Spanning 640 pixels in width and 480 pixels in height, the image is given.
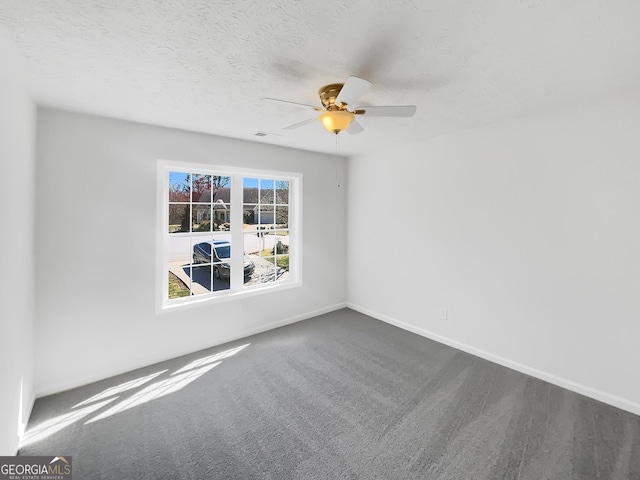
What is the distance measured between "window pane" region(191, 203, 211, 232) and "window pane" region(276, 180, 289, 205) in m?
1.01

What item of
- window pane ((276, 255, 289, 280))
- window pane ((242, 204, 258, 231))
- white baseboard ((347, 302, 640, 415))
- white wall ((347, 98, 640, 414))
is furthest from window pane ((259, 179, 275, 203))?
white baseboard ((347, 302, 640, 415))

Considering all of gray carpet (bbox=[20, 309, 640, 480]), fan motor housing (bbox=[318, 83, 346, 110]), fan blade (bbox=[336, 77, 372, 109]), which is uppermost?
fan motor housing (bbox=[318, 83, 346, 110])

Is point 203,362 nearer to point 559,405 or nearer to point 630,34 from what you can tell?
point 559,405

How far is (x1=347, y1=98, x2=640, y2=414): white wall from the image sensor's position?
2291 millimetres

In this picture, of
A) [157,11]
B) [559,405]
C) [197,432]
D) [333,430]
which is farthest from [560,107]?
[197,432]

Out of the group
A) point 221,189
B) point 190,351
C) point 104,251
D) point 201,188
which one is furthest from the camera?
point 221,189

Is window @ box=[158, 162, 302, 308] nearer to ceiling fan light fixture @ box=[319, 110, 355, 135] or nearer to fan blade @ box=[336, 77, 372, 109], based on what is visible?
ceiling fan light fixture @ box=[319, 110, 355, 135]

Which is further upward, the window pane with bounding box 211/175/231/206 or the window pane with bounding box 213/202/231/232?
the window pane with bounding box 211/175/231/206

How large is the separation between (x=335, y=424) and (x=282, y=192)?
2.98 meters

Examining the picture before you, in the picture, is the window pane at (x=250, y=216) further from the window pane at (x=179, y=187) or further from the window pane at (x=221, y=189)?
the window pane at (x=179, y=187)

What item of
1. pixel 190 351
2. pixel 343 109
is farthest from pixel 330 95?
pixel 190 351

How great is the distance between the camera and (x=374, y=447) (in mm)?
1906

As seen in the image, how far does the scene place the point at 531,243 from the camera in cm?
275

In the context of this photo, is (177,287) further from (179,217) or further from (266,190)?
(266,190)
